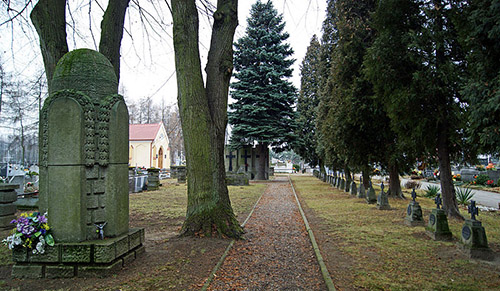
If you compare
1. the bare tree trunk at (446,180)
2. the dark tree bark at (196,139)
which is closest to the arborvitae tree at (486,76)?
the bare tree trunk at (446,180)

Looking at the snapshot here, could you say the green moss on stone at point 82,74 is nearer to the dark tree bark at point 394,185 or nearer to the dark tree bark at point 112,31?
the dark tree bark at point 112,31

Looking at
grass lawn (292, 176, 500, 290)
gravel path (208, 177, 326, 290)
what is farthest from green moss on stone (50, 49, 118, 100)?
grass lawn (292, 176, 500, 290)

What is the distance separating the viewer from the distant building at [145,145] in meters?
44.4

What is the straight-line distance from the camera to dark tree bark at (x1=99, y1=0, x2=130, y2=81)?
21.6 feet

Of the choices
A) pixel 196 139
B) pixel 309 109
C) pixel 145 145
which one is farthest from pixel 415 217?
pixel 145 145

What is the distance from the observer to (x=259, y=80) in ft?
88.6

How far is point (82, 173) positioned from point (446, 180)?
9.51 metres

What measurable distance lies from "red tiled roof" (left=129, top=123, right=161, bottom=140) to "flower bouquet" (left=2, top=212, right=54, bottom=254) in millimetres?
42005

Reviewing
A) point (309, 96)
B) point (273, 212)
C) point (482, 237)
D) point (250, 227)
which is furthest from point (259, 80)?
point (482, 237)

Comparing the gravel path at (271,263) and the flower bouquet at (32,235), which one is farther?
the gravel path at (271,263)

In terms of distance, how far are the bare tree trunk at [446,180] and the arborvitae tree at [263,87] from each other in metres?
16.7

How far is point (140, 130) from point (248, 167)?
24766 millimetres

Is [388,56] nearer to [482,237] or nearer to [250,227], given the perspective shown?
[482,237]

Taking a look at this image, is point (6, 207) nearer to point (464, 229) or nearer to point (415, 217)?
point (464, 229)
